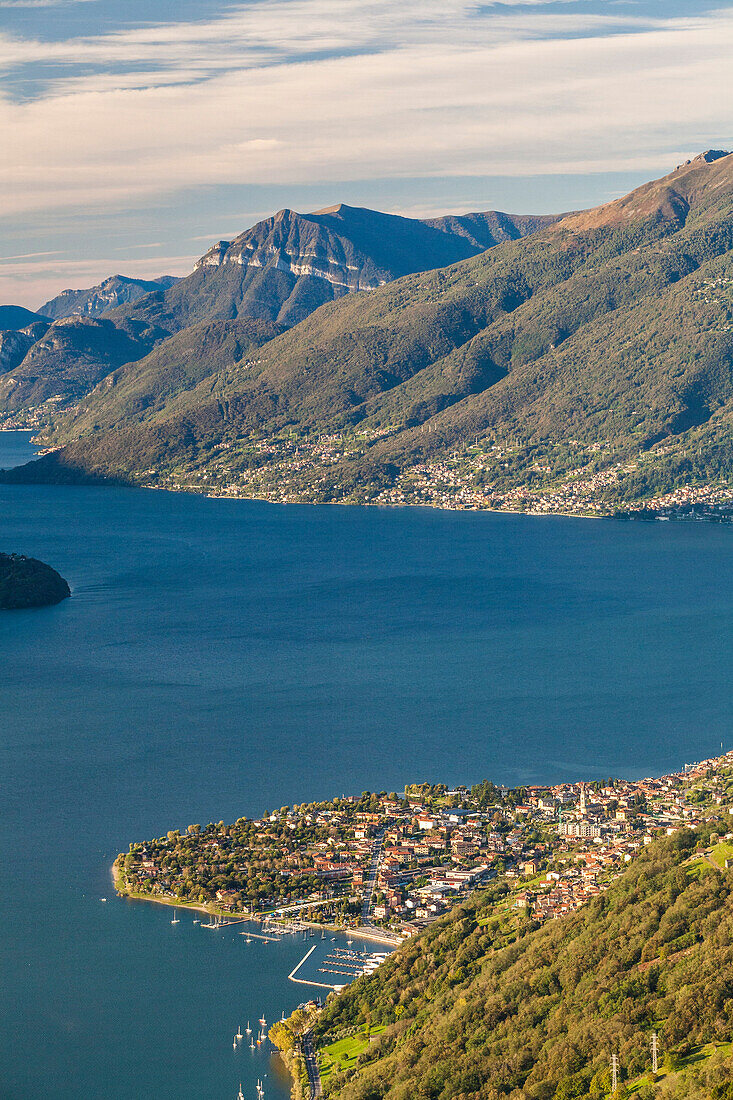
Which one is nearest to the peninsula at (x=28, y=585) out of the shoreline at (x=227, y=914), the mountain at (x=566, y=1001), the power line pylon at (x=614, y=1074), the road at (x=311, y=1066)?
the shoreline at (x=227, y=914)

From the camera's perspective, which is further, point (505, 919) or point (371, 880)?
point (371, 880)

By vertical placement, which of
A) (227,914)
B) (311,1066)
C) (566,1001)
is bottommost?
(227,914)

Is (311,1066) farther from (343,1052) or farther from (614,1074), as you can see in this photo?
(614,1074)

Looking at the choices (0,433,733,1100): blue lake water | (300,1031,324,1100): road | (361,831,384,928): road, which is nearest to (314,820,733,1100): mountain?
(300,1031,324,1100): road

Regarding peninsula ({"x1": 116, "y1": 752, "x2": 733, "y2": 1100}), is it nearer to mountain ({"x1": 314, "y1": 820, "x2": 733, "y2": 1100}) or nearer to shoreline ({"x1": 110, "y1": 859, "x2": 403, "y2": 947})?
mountain ({"x1": 314, "y1": 820, "x2": 733, "y2": 1100})

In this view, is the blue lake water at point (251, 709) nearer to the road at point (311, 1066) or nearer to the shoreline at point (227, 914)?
the shoreline at point (227, 914)

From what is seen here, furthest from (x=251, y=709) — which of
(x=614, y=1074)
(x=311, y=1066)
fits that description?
(x=614, y=1074)
